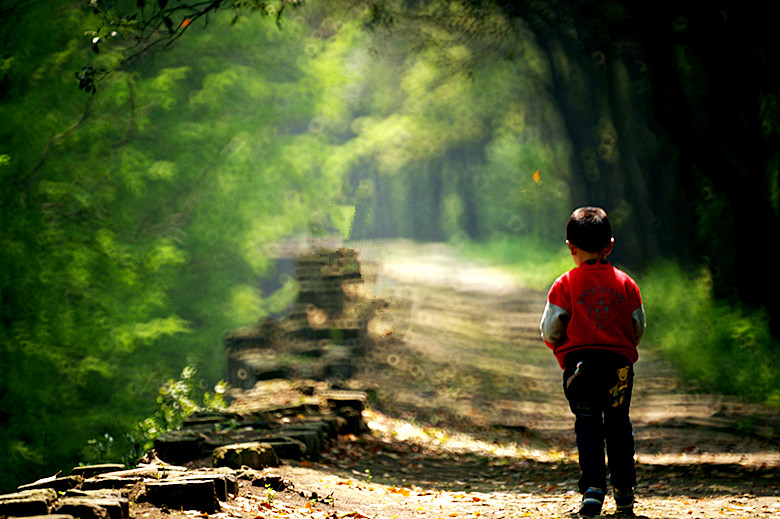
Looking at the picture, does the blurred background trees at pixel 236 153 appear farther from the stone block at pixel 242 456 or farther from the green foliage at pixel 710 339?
the stone block at pixel 242 456

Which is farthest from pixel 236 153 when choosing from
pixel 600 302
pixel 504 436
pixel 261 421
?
pixel 600 302

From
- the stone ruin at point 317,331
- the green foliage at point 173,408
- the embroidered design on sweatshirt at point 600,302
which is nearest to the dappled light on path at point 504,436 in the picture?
the stone ruin at point 317,331

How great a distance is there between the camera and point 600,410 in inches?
186

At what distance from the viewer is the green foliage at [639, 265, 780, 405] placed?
10992mm

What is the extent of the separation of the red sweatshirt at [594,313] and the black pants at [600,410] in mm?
74

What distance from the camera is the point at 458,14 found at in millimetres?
14484

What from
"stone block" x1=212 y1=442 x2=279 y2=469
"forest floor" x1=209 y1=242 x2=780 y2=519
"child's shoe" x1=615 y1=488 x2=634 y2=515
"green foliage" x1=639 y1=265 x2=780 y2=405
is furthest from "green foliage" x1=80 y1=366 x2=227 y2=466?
"green foliage" x1=639 y1=265 x2=780 y2=405

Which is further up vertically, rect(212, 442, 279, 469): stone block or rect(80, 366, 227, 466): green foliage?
rect(212, 442, 279, 469): stone block

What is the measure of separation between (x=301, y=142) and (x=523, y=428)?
15.8m

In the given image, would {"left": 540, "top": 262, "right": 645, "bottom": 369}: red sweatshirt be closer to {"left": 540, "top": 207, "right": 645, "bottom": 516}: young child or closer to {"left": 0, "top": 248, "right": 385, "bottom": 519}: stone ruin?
{"left": 540, "top": 207, "right": 645, "bottom": 516}: young child

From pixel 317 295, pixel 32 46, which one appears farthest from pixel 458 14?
pixel 32 46

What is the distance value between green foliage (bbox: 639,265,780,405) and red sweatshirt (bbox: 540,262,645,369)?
6483mm

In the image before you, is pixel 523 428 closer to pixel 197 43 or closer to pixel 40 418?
pixel 40 418

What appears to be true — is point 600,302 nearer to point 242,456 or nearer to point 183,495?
point 183,495
